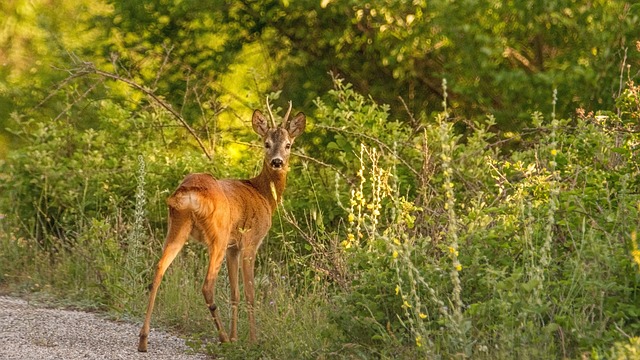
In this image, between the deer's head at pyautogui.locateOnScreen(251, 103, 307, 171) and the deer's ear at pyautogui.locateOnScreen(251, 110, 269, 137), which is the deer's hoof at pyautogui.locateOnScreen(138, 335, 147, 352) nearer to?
the deer's head at pyautogui.locateOnScreen(251, 103, 307, 171)

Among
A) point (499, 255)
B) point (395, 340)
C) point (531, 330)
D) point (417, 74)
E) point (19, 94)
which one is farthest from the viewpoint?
point (19, 94)

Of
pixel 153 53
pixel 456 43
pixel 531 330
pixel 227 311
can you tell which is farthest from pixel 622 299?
pixel 153 53

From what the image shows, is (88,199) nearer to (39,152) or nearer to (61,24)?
(39,152)

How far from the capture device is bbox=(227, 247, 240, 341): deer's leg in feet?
27.7

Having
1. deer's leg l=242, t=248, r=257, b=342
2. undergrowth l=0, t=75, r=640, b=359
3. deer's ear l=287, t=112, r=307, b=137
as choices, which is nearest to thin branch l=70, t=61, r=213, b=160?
undergrowth l=0, t=75, r=640, b=359

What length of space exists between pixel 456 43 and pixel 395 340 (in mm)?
6350

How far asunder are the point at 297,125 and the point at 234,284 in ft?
5.05

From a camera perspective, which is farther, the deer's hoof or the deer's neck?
the deer's neck

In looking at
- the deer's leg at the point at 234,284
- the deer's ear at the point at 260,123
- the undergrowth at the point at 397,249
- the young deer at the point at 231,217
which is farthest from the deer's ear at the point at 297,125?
the deer's leg at the point at 234,284

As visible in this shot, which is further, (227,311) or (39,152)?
(39,152)

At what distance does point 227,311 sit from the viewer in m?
9.34

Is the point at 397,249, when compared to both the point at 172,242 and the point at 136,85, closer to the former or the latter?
the point at 172,242

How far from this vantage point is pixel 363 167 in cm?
725

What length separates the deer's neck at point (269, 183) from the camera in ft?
31.3
